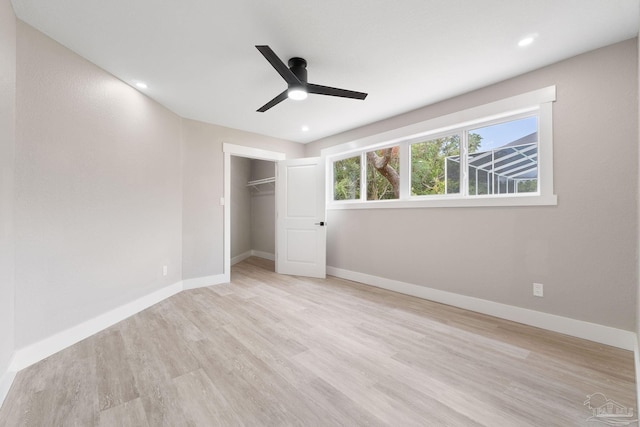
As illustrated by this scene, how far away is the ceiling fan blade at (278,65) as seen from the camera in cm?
180

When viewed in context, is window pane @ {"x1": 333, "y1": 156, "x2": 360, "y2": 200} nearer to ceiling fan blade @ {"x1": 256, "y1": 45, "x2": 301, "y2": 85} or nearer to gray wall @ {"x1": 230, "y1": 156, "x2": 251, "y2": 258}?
ceiling fan blade @ {"x1": 256, "y1": 45, "x2": 301, "y2": 85}

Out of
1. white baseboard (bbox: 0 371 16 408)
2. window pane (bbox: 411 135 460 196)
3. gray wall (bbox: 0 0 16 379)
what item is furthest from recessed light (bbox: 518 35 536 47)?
white baseboard (bbox: 0 371 16 408)

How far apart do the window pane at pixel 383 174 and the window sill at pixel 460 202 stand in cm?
17

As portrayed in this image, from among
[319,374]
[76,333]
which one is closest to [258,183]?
[76,333]

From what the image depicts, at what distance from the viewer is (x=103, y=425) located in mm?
1348

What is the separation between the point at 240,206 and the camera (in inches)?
247

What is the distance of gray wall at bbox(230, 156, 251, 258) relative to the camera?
19.5 ft

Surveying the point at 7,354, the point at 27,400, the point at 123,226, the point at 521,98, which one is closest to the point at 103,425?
the point at 27,400

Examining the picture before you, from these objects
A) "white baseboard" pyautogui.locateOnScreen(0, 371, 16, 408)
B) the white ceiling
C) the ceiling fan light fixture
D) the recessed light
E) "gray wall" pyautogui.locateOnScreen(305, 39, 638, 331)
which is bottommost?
"white baseboard" pyautogui.locateOnScreen(0, 371, 16, 408)

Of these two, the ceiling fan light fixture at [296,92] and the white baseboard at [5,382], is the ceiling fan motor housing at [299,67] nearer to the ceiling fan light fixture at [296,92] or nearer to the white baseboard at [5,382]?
the ceiling fan light fixture at [296,92]

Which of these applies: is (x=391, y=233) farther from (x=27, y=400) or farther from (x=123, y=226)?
(x=27, y=400)

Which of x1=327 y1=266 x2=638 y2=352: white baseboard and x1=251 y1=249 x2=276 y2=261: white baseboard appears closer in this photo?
x1=327 y1=266 x2=638 y2=352: white baseboard

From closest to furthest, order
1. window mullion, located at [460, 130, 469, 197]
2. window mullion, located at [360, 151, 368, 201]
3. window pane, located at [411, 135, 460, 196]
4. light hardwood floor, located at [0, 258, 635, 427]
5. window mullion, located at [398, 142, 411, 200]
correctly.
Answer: light hardwood floor, located at [0, 258, 635, 427]
window mullion, located at [460, 130, 469, 197]
window pane, located at [411, 135, 460, 196]
window mullion, located at [398, 142, 411, 200]
window mullion, located at [360, 151, 368, 201]

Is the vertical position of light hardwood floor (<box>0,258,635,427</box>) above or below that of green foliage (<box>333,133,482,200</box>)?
below
